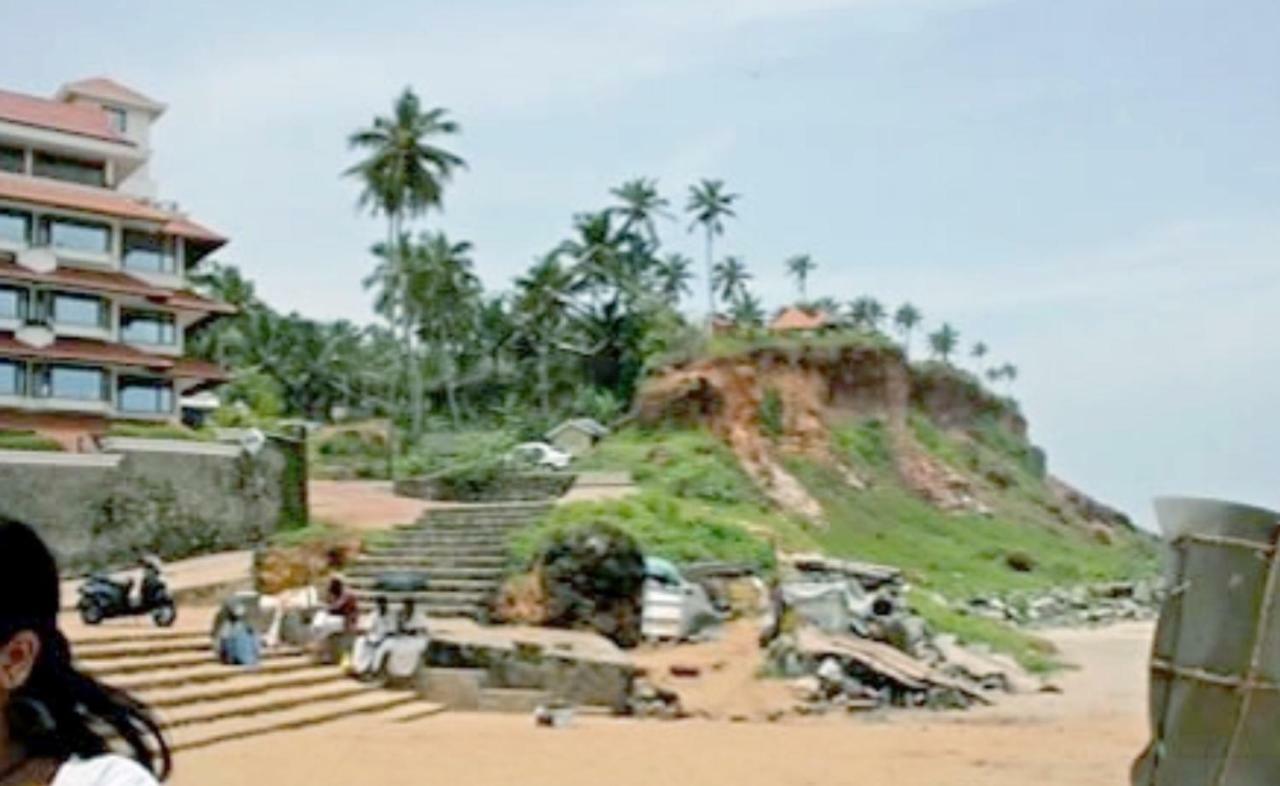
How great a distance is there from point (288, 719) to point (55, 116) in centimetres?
2561

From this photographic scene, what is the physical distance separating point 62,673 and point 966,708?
1919 centimetres

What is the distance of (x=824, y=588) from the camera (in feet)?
77.3

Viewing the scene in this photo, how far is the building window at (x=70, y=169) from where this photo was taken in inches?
1398

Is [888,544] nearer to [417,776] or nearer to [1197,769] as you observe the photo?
[417,776]

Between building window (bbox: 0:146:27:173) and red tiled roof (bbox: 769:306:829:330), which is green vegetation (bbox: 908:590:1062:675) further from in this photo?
red tiled roof (bbox: 769:306:829:330)

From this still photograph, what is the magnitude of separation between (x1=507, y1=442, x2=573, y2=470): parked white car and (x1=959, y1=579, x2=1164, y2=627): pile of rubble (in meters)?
10.7

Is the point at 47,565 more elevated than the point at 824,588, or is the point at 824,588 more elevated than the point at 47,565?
the point at 47,565

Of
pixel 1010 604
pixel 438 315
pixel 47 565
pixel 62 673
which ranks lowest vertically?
pixel 1010 604

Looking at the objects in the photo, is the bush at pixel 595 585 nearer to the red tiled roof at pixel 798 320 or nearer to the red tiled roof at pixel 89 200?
the red tiled roof at pixel 89 200

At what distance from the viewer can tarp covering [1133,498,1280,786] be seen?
15.6 ft

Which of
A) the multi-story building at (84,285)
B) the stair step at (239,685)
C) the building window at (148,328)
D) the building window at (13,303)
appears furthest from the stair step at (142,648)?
the building window at (148,328)

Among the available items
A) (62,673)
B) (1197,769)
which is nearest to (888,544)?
(1197,769)

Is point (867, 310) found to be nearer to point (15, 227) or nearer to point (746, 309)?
point (746, 309)

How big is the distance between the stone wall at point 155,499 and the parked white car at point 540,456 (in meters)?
10.4
